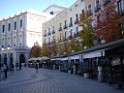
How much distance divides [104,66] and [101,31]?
10.5m

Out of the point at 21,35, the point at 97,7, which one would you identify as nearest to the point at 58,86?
the point at 97,7

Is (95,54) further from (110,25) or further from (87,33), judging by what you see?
(87,33)

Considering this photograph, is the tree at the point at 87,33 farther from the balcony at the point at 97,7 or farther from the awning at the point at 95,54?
the awning at the point at 95,54

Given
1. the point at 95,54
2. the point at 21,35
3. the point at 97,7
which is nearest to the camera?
the point at 95,54

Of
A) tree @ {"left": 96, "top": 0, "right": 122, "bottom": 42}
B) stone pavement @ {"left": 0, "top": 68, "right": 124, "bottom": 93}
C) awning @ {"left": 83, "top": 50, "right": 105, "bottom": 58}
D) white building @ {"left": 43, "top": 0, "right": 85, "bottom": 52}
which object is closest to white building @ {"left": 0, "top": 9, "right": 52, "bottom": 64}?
white building @ {"left": 43, "top": 0, "right": 85, "bottom": 52}

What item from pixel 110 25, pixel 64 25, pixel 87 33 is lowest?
pixel 110 25

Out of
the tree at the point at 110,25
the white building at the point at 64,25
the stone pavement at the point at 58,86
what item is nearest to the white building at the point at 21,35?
the white building at the point at 64,25

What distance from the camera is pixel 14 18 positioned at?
8775 cm

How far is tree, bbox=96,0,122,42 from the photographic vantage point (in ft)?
91.6

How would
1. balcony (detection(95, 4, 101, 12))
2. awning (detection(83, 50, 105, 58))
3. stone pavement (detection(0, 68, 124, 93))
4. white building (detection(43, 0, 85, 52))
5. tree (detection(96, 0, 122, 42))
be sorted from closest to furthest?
1. stone pavement (detection(0, 68, 124, 93))
2. awning (detection(83, 50, 105, 58))
3. tree (detection(96, 0, 122, 42))
4. balcony (detection(95, 4, 101, 12))
5. white building (detection(43, 0, 85, 52))

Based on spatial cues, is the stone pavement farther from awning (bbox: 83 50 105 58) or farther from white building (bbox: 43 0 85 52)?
white building (bbox: 43 0 85 52)

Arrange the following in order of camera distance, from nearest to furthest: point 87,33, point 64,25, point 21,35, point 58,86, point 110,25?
point 58,86
point 110,25
point 87,33
point 64,25
point 21,35

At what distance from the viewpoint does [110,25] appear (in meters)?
28.1

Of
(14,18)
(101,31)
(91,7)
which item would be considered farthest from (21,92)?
(14,18)
